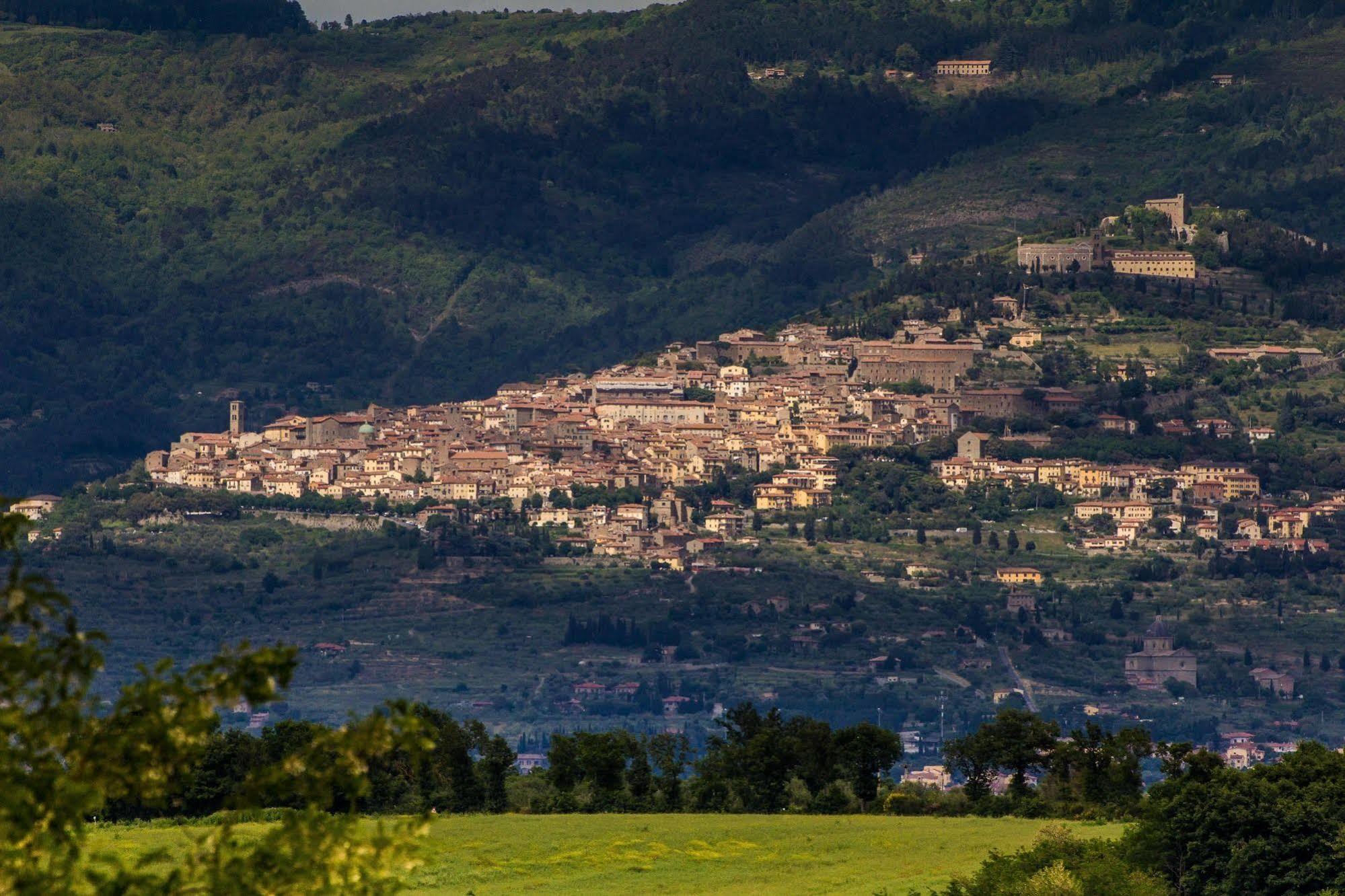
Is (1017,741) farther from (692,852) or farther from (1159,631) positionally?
(1159,631)

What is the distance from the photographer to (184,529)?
14625 centimetres

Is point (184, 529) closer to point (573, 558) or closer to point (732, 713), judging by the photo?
point (573, 558)

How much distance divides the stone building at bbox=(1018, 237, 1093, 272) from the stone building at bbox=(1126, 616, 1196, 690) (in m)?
34.1

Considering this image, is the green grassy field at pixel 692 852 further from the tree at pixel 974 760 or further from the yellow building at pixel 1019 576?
the yellow building at pixel 1019 576

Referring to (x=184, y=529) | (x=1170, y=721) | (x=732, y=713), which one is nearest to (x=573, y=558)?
(x=184, y=529)

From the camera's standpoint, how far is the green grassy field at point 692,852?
34.2m

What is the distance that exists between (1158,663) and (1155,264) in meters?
35.4

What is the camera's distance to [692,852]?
3769 cm

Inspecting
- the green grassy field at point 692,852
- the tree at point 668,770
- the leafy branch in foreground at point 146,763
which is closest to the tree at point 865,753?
the tree at point 668,770

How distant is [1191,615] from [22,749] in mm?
116130

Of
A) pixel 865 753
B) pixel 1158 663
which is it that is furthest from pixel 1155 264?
pixel 865 753

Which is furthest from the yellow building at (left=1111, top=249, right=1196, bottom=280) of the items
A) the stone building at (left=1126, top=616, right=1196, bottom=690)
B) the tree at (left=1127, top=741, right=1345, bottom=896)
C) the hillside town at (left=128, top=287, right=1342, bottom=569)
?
the tree at (left=1127, top=741, right=1345, bottom=896)

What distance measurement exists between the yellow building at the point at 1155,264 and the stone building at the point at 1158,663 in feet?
107

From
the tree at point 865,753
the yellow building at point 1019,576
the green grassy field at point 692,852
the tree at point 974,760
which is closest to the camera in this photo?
the green grassy field at point 692,852
